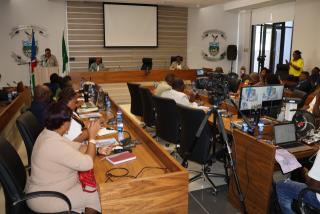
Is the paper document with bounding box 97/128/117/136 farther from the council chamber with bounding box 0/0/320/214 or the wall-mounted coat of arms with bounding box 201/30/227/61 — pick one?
the wall-mounted coat of arms with bounding box 201/30/227/61

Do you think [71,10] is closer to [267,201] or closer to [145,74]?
[145,74]

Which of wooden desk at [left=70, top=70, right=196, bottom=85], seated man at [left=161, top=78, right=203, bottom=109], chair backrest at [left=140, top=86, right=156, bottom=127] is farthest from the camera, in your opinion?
wooden desk at [left=70, top=70, right=196, bottom=85]

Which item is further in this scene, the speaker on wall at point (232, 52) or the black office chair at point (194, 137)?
the speaker on wall at point (232, 52)

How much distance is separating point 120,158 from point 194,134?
0.95m

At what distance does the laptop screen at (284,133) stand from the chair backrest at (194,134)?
622 mm

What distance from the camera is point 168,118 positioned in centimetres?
365

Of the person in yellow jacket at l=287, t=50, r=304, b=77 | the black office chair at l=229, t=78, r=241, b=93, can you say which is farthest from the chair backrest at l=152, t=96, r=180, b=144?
the person in yellow jacket at l=287, t=50, r=304, b=77

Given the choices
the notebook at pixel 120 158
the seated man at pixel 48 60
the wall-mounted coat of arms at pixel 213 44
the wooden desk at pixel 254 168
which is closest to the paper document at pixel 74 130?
the notebook at pixel 120 158

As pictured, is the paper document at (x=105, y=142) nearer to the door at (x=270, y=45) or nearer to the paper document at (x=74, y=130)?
the paper document at (x=74, y=130)

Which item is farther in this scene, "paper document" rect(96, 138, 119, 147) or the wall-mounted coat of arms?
the wall-mounted coat of arms

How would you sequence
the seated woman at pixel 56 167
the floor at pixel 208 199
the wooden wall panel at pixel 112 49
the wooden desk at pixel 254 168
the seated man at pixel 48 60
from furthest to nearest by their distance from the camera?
1. the wooden wall panel at pixel 112 49
2. the seated man at pixel 48 60
3. the floor at pixel 208 199
4. the wooden desk at pixel 254 168
5. the seated woman at pixel 56 167

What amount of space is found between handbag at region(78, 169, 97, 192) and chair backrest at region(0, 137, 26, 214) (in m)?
0.38

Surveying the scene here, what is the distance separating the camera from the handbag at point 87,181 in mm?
1990

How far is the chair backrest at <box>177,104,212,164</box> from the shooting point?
2.89 m
